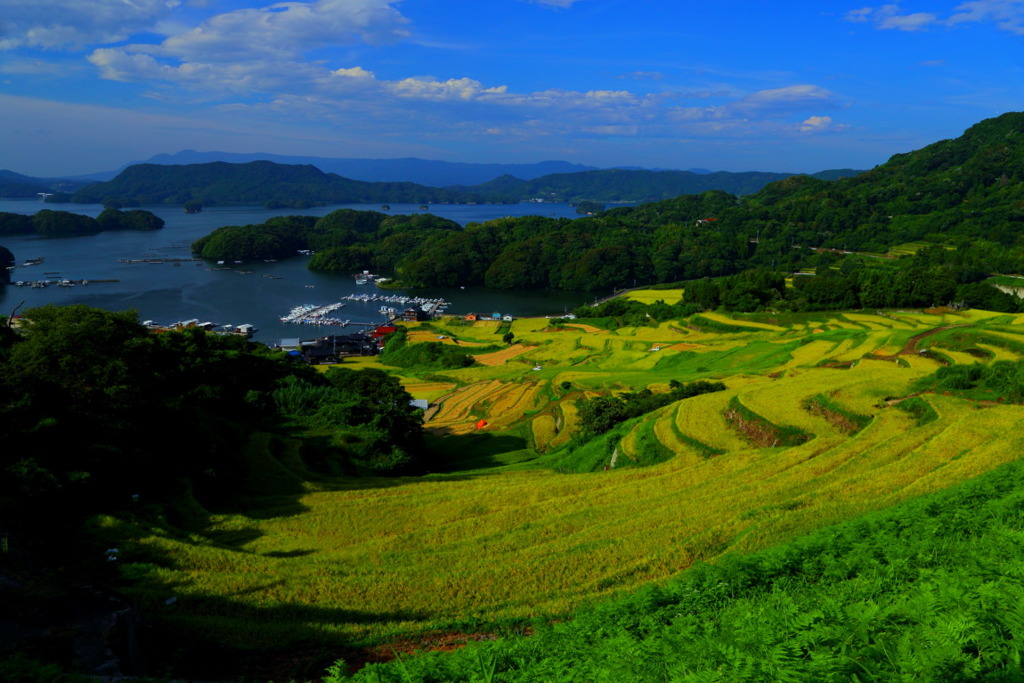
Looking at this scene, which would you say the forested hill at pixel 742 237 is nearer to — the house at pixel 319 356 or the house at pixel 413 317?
the house at pixel 413 317

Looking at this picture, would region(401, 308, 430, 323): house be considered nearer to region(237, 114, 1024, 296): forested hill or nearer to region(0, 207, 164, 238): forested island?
region(237, 114, 1024, 296): forested hill

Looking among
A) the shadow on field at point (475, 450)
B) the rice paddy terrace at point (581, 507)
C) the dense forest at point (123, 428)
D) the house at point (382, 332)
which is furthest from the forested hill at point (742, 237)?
the dense forest at point (123, 428)

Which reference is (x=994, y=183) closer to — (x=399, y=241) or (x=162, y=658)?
(x=399, y=241)

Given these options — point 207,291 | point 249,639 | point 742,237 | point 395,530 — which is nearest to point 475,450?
point 395,530

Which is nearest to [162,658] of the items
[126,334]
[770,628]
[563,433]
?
[770,628]

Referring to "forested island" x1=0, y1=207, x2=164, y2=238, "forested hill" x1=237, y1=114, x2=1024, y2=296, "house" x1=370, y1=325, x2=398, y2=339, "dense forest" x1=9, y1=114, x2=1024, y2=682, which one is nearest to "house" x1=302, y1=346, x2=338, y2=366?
"house" x1=370, y1=325, x2=398, y2=339

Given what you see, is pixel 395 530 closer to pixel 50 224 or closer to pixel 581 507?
pixel 581 507
